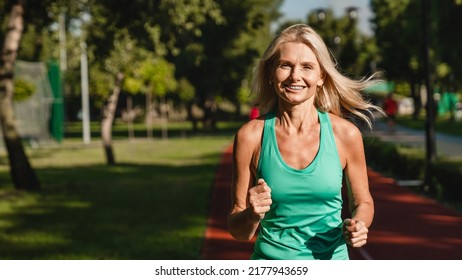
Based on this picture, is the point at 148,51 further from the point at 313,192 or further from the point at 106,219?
the point at 313,192

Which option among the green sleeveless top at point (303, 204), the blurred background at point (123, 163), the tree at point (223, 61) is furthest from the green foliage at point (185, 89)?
the green sleeveless top at point (303, 204)

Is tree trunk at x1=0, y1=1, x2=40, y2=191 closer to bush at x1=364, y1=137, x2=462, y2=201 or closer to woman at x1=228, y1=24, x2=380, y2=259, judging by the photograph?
bush at x1=364, y1=137, x2=462, y2=201

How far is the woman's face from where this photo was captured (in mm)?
2898

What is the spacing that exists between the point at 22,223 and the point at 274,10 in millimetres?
57017

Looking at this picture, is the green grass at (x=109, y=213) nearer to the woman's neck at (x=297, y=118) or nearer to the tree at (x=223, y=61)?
the woman's neck at (x=297, y=118)

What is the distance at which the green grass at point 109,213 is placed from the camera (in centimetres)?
950

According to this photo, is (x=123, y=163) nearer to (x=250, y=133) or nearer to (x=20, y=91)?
(x=20, y=91)

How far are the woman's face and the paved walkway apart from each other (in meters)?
6.01

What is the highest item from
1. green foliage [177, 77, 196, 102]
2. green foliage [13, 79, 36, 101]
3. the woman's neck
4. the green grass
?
the woman's neck

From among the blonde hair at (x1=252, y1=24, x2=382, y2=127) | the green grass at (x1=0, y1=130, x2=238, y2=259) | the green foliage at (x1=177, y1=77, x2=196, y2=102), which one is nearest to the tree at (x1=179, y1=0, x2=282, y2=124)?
the green foliage at (x1=177, y1=77, x2=196, y2=102)

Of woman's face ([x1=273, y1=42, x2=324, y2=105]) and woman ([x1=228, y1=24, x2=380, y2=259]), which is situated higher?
woman's face ([x1=273, y1=42, x2=324, y2=105])

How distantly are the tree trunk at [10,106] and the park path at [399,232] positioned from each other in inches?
169

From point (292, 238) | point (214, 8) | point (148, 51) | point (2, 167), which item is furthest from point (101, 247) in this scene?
point (2, 167)
